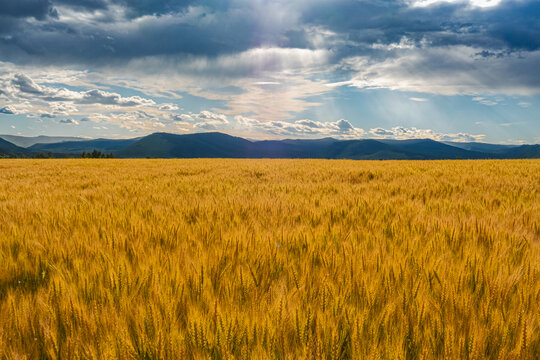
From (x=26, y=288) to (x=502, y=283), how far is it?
2.59 m

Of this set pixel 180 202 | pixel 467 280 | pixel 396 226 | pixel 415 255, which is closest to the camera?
pixel 467 280

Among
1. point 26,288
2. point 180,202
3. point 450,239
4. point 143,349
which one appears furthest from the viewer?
point 180,202

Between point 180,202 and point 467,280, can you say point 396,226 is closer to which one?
point 467,280

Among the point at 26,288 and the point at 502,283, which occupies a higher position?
the point at 502,283

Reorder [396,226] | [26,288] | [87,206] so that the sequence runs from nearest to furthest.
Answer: [26,288]
[396,226]
[87,206]

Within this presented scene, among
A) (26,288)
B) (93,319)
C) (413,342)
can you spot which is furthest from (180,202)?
(413,342)

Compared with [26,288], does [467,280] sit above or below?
above

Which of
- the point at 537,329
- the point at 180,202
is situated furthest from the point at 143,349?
the point at 180,202

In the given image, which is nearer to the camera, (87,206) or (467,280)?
(467,280)

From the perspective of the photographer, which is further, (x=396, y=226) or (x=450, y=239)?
(x=396, y=226)

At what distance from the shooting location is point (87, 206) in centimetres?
388

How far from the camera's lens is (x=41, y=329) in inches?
45.3

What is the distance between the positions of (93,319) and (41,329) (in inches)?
8.6

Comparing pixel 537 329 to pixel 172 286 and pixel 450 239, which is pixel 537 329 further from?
pixel 172 286
